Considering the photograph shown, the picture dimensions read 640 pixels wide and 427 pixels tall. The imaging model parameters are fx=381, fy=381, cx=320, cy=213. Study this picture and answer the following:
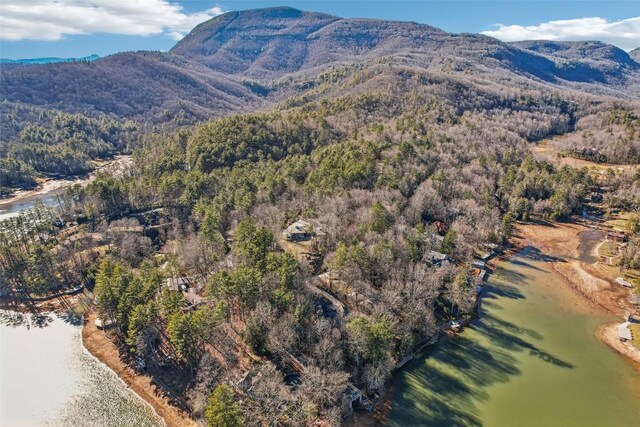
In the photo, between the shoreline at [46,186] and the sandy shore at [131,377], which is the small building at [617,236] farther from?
the shoreline at [46,186]

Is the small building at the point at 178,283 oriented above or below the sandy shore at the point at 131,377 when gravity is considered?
above

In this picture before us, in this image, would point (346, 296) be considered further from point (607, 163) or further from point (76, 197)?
point (607, 163)

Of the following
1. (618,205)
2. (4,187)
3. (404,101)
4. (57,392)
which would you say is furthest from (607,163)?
(4,187)

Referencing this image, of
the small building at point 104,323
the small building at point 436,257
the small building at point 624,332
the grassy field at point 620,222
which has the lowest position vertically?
the small building at point 624,332

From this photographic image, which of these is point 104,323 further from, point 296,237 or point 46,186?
point 46,186

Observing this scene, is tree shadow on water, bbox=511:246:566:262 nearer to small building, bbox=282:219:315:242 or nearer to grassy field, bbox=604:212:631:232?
grassy field, bbox=604:212:631:232

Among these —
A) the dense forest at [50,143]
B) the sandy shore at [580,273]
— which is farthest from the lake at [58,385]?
the dense forest at [50,143]

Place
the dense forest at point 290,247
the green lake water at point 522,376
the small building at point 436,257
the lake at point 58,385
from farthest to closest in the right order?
the small building at point 436,257
the dense forest at point 290,247
the green lake water at point 522,376
the lake at point 58,385

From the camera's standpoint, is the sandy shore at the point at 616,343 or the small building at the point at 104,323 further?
the small building at the point at 104,323
